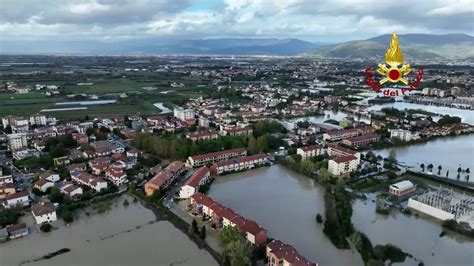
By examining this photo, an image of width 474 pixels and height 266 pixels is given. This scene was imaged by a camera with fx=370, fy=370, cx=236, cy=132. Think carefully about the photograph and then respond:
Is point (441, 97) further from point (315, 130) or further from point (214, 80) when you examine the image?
point (214, 80)

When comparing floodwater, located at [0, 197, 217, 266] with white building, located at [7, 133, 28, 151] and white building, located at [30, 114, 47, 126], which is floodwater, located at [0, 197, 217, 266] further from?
white building, located at [30, 114, 47, 126]

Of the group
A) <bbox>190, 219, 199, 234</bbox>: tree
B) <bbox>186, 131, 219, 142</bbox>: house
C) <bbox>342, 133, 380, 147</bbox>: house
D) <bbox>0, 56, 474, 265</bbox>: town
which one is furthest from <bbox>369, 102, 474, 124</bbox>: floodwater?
<bbox>190, 219, 199, 234</bbox>: tree

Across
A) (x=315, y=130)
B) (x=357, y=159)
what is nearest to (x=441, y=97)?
(x=315, y=130)

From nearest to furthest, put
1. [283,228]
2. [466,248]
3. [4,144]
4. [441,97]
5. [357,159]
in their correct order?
[466,248], [283,228], [357,159], [4,144], [441,97]

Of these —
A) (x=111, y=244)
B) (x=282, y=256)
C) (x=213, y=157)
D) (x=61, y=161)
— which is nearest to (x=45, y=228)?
(x=111, y=244)

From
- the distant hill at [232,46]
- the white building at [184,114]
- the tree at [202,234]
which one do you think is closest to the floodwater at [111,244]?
the tree at [202,234]

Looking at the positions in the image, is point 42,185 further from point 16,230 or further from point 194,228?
point 194,228
